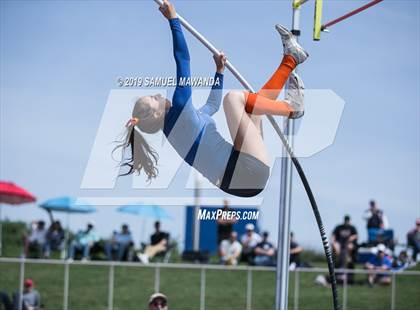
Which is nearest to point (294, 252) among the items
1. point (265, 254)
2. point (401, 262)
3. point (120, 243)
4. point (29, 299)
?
point (265, 254)

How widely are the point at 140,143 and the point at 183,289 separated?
24.5 feet

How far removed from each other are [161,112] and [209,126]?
356 millimetres

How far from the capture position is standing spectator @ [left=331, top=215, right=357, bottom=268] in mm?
12562

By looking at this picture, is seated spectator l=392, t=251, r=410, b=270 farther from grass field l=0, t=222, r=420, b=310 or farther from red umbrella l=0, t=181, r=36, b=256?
red umbrella l=0, t=181, r=36, b=256

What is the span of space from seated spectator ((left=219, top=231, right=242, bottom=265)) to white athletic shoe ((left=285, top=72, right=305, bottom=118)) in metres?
7.04

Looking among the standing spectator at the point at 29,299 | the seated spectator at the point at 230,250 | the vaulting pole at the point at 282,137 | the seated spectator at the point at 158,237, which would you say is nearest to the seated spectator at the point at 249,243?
the seated spectator at the point at 230,250

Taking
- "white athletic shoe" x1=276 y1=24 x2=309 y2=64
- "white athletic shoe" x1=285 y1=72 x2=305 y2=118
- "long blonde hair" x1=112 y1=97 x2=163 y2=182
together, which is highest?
"white athletic shoe" x1=276 y1=24 x2=309 y2=64

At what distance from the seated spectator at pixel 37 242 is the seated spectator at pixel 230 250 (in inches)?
132

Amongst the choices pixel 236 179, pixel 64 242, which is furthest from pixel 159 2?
pixel 64 242

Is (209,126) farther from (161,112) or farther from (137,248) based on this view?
(137,248)

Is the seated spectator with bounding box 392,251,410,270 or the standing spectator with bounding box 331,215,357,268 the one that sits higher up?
the standing spectator with bounding box 331,215,357,268

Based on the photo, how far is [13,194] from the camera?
14.3 m

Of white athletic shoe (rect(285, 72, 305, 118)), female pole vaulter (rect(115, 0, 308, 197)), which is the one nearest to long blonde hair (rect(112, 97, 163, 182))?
female pole vaulter (rect(115, 0, 308, 197))

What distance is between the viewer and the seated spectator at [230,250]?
1314 centimetres
